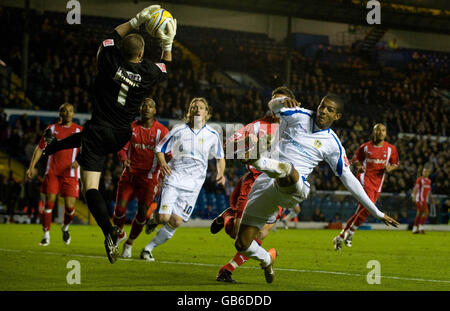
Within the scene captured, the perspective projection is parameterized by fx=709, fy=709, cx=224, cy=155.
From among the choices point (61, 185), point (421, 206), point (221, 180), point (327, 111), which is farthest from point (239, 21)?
point (327, 111)

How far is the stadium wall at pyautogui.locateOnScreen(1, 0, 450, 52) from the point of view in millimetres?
34812

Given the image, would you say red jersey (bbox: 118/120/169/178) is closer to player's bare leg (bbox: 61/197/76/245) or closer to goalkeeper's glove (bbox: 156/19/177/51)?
player's bare leg (bbox: 61/197/76/245)

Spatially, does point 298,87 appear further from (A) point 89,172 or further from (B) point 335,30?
(A) point 89,172

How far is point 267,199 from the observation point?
7.25 meters

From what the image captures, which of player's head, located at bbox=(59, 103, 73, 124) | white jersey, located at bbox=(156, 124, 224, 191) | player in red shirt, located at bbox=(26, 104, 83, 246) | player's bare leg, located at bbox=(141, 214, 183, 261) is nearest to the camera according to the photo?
player's bare leg, located at bbox=(141, 214, 183, 261)

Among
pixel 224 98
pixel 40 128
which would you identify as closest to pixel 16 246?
pixel 40 128

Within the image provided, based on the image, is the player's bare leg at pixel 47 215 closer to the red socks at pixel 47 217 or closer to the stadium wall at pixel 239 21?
the red socks at pixel 47 217

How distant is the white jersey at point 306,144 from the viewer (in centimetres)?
744

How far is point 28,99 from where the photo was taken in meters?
26.2

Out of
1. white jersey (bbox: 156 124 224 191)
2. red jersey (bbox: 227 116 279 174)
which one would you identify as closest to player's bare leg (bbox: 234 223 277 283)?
red jersey (bbox: 227 116 279 174)

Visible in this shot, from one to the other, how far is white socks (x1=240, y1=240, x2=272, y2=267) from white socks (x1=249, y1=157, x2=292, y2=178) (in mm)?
1186

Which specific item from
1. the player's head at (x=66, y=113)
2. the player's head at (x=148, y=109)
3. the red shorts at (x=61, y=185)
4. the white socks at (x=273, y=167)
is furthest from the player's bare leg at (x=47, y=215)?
the white socks at (x=273, y=167)

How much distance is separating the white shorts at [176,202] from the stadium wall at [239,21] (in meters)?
21.8

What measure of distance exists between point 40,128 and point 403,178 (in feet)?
46.7
